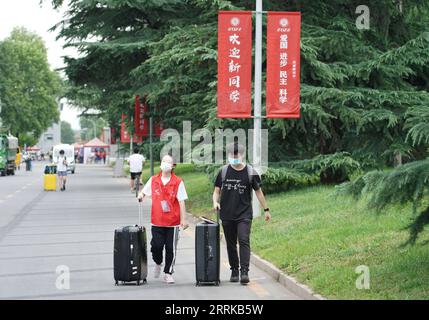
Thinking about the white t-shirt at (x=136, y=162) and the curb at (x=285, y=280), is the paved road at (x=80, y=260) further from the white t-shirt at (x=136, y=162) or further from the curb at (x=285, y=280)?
the white t-shirt at (x=136, y=162)

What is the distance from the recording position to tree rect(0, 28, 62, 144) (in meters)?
113

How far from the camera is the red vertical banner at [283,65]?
63.6ft

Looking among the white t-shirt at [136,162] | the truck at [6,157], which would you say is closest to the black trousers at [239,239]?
the white t-shirt at [136,162]

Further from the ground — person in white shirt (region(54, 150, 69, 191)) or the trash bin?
person in white shirt (region(54, 150, 69, 191))

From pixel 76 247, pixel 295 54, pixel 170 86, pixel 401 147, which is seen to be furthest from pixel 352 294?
pixel 170 86

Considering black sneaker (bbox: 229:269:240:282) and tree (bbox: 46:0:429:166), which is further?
tree (bbox: 46:0:429:166)

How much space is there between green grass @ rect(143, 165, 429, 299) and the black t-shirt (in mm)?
1079

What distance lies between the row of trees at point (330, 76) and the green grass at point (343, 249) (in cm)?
524

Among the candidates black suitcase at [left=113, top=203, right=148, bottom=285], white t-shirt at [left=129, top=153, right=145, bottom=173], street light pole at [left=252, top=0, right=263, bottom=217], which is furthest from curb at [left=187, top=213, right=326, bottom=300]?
white t-shirt at [left=129, top=153, right=145, bottom=173]

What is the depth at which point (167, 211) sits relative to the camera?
39.4ft

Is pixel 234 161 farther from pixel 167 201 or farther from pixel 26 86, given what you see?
pixel 26 86

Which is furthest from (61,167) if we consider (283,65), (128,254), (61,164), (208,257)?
(208,257)

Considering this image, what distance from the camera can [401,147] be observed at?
2400cm

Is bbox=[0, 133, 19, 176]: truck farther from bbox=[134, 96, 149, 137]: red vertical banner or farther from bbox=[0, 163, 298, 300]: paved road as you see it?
bbox=[0, 163, 298, 300]: paved road
